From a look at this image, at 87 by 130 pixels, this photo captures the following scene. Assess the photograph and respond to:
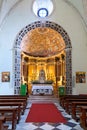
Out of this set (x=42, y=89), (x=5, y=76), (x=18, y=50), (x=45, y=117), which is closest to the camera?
(x=45, y=117)

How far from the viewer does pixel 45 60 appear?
26219 mm

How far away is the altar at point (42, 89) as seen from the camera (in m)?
22.6

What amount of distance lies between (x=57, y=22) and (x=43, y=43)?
4.42m

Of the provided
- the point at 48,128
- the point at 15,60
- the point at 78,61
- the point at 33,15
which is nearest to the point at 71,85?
the point at 78,61

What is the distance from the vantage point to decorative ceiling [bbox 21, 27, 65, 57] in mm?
23047

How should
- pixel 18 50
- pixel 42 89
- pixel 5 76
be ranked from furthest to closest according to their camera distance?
pixel 42 89
pixel 18 50
pixel 5 76

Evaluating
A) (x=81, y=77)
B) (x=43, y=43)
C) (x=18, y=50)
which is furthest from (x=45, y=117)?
(x=43, y=43)

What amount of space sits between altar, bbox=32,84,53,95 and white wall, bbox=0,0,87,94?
3185 mm

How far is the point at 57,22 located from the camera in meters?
20.8

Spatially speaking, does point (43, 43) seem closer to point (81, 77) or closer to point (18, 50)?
point (18, 50)

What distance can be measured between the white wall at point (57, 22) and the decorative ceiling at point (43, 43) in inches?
74.2

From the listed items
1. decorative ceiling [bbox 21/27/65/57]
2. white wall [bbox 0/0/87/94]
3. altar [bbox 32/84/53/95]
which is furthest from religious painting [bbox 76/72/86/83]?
decorative ceiling [bbox 21/27/65/57]

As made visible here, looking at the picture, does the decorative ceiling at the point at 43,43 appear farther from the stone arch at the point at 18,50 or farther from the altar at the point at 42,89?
the altar at the point at 42,89

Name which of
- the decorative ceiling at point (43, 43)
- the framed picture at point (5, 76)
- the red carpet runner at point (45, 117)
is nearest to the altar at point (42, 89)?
the framed picture at point (5, 76)
